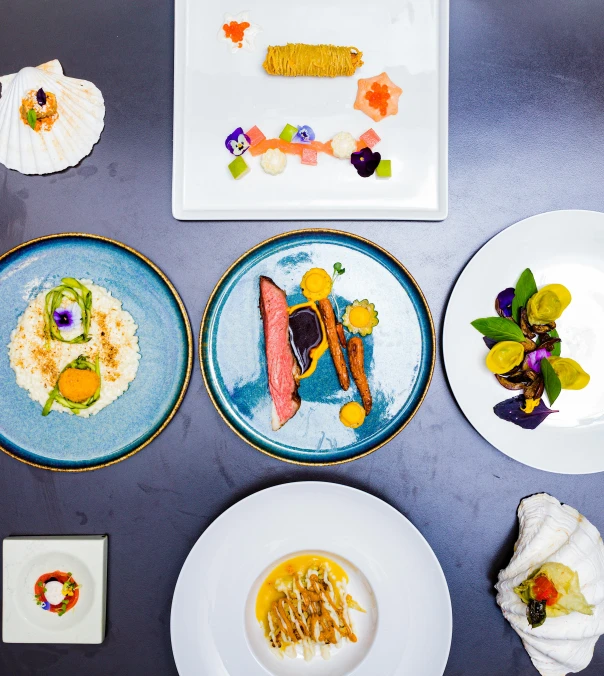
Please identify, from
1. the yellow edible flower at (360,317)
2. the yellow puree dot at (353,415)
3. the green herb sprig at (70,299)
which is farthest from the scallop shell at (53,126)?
the yellow puree dot at (353,415)

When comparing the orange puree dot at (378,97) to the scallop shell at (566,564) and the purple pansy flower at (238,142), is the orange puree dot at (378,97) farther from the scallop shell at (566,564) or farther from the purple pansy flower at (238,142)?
the scallop shell at (566,564)

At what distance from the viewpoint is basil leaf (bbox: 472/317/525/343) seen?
→ 1484 millimetres

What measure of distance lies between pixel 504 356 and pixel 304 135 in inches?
32.9

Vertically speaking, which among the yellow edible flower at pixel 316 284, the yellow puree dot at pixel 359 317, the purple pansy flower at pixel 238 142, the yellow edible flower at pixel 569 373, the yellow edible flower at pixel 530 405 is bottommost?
the yellow edible flower at pixel 530 405

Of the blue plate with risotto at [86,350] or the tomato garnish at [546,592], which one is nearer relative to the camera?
the tomato garnish at [546,592]

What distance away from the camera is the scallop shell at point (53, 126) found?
5.14 feet

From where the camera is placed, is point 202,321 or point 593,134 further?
point 593,134

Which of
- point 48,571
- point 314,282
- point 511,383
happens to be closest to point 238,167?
point 314,282

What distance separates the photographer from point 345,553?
1.50 meters

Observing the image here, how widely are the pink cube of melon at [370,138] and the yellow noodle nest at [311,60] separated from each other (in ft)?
0.58

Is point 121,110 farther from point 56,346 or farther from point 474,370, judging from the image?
point 474,370

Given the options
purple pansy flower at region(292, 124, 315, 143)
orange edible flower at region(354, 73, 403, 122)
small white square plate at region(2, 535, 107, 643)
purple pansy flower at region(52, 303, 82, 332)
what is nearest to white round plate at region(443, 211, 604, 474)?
orange edible flower at region(354, 73, 403, 122)

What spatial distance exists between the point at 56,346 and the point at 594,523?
1678 mm

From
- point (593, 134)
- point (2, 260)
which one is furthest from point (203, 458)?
point (593, 134)
